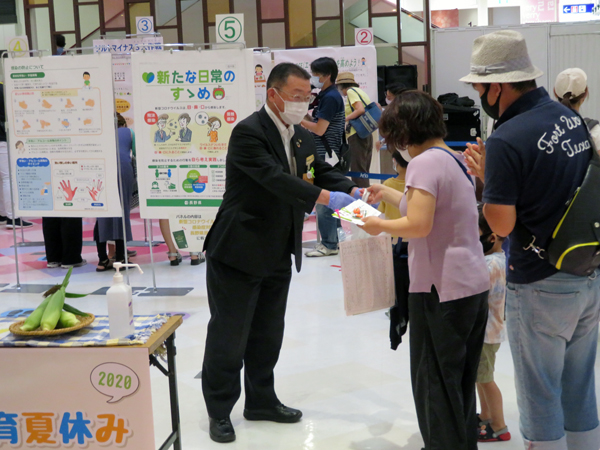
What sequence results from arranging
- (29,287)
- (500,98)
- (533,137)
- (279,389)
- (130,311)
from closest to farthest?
(533,137)
(500,98)
(130,311)
(279,389)
(29,287)

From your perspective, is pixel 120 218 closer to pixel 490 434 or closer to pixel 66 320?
pixel 66 320

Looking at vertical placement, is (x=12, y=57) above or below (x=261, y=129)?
above

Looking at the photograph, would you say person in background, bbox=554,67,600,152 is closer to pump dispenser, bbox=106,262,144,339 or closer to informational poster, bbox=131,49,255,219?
informational poster, bbox=131,49,255,219

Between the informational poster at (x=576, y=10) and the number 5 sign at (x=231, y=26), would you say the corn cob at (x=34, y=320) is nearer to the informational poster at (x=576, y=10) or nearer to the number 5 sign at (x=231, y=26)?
the number 5 sign at (x=231, y=26)

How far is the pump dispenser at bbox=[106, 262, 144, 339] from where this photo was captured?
211 cm

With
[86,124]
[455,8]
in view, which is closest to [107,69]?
[86,124]

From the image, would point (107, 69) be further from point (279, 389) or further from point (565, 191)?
point (565, 191)

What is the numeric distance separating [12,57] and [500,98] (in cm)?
429

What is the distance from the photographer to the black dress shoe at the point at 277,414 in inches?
123

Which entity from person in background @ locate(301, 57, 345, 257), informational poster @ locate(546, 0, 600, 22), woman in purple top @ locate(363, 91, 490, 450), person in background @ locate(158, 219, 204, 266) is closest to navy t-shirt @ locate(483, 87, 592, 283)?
woman in purple top @ locate(363, 91, 490, 450)

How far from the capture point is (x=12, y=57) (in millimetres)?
5160

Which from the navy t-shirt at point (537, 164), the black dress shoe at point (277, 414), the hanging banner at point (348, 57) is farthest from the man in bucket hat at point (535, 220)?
the hanging banner at point (348, 57)

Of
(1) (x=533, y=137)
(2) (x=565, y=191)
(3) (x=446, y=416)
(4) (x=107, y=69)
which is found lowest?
(3) (x=446, y=416)

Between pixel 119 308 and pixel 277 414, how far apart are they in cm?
128
